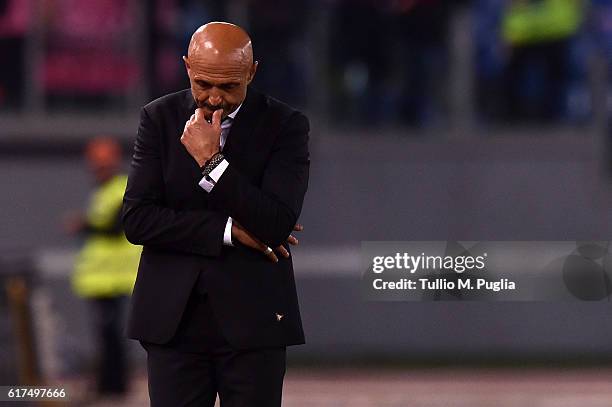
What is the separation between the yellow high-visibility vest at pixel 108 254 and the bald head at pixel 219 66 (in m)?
7.32

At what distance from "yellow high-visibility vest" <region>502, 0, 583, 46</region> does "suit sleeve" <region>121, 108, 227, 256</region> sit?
10.1 meters

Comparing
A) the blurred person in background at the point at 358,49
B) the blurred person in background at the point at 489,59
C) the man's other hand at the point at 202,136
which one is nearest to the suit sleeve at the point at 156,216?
the man's other hand at the point at 202,136

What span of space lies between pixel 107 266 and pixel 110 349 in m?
0.60

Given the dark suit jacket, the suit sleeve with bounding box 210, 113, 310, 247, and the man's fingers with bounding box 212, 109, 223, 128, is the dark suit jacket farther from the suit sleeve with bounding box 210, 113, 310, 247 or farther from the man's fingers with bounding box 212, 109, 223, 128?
the man's fingers with bounding box 212, 109, 223, 128

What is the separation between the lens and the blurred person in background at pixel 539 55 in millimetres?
14422

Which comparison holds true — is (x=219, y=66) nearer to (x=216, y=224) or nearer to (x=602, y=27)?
(x=216, y=224)

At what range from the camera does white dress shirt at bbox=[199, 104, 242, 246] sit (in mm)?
4527

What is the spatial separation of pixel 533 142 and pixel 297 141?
33.7ft

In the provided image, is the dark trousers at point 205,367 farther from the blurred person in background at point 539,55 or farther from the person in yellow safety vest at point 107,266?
the blurred person in background at point 539,55

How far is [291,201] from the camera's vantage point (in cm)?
470

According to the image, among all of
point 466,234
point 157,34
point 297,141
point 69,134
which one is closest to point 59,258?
point 69,134

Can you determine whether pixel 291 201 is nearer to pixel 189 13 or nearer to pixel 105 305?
pixel 105 305

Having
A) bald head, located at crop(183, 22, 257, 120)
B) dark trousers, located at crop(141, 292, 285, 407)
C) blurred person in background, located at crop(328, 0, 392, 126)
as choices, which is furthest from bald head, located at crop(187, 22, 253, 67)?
blurred person in background, located at crop(328, 0, 392, 126)

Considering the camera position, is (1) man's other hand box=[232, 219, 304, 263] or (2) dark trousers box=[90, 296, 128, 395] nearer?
(1) man's other hand box=[232, 219, 304, 263]
